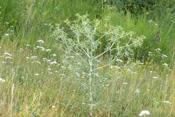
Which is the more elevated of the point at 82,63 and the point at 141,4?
the point at 82,63

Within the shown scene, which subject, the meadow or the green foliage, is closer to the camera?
the meadow

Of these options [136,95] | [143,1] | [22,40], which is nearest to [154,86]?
[136,95]

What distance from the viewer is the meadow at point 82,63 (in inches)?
137

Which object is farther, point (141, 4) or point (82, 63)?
point (141, 4)

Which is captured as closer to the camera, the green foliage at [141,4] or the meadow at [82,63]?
the meadow at [82,63]

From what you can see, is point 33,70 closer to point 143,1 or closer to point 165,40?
point 165,40

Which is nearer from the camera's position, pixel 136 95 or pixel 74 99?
pixel 74 99

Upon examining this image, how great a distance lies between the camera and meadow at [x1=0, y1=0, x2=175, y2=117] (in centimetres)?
347

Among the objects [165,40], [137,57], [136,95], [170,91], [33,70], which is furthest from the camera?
[165,40]

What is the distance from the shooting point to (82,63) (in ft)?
11.9

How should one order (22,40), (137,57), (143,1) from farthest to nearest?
(143,1)
(137,57)
(22,40)

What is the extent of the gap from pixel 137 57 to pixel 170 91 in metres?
2.20

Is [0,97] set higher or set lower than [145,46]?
higher

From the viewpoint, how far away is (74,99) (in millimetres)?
3781
